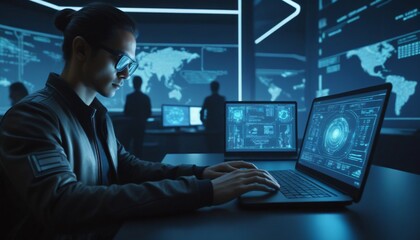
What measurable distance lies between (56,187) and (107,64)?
1.39ft

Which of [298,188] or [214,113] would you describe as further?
[214,113]

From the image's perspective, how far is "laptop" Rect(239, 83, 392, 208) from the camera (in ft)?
2.06

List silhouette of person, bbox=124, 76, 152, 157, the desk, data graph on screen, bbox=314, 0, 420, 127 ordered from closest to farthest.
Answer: the desk < data graph on screen, bbox=314, 0, 420, 127 < silhouette of person, bbox=124, 76, 152, 157

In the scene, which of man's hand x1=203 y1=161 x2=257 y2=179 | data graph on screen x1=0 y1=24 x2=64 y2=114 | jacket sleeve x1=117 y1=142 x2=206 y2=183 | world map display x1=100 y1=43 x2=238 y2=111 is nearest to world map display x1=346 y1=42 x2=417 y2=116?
man's hand x1=203 y1=161 x2=257 y2=179

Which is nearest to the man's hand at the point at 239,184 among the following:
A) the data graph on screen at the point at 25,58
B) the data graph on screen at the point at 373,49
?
the data graph on screen at the point at 373,49

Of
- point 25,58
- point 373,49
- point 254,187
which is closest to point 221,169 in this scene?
point 254,187

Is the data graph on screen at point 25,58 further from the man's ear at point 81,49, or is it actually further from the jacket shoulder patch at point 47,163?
the jacket shoulder patch at point 47,163

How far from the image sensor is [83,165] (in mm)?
767

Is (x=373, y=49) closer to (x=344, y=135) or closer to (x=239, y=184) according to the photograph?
(x=344, y=135)

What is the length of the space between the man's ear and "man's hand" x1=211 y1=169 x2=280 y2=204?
555 millimetres

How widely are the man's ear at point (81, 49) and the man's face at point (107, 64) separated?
2cm

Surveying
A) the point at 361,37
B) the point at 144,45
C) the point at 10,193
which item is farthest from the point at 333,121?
the point at 144,45

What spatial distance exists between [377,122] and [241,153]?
0.85 meters

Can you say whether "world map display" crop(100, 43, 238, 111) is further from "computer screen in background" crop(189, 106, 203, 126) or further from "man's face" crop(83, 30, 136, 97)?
"man's face" crop(83, 30, 136, 97)
